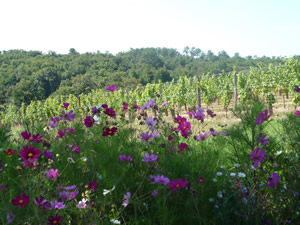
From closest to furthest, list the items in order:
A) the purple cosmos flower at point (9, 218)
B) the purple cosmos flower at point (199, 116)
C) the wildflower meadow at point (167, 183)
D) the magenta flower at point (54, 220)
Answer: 1. the purple cosmos flower at point (9, 218)
2. the magenta flower at point (54, 220)
3. the wildflower meadow at point (167, 183)
4. the purple cosmos flower at point (199, 116)

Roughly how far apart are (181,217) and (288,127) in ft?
3.58

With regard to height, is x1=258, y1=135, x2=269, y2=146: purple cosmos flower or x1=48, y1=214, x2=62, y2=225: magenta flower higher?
x1=258, y1=135, x2=269, y2=146: purple cosmos flower

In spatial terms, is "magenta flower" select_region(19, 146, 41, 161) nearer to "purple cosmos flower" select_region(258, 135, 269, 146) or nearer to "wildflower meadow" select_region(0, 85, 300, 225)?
"wildflower meadow" select_region(0, 85, 300, 225)

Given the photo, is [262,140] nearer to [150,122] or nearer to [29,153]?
[150,122]

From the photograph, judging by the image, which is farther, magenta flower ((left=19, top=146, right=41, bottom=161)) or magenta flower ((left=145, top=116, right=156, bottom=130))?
magenta flower ((left=145, top=116, right=156, bottom=130))

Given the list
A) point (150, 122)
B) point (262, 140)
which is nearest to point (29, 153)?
point (150, 122)

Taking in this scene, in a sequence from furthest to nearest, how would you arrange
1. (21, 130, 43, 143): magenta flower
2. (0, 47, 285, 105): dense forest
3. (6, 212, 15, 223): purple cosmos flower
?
(0, 47, 285, 105): dense forest
(21, 130, 43, 143): magenta flower
(6, 212, 15, 223): purple cosmos flower

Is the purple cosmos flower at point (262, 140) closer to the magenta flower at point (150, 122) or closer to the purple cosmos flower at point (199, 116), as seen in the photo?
the purple cosmos flower at point (199, 116)

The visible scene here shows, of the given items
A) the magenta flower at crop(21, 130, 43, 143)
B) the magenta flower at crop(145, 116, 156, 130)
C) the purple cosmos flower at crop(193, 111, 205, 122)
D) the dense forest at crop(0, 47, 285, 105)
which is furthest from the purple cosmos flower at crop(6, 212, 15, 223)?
the dense forest at crop(0, 47, 285, 105)

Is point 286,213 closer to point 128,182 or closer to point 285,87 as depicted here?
point 128,182

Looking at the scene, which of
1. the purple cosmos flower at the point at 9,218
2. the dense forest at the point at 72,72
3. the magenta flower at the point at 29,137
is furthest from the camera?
the dense forest at the point at 72,72

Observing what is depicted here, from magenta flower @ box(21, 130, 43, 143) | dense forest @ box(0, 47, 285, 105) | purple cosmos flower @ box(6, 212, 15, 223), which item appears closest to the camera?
purple cosmos flower @ box(6, 212, 15, 223)

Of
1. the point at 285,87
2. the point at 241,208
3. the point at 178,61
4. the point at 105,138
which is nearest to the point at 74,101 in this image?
the point at 285,87

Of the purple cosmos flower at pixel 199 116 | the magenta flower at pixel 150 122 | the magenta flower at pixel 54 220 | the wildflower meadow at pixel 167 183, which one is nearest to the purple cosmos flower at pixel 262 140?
the wildflower meadow at pixel 167 183
